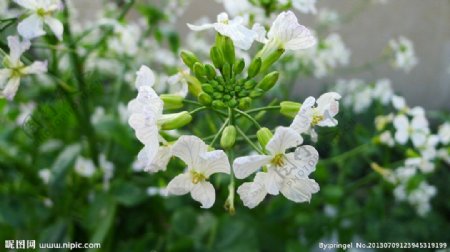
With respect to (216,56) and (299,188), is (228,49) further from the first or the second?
(299,188)

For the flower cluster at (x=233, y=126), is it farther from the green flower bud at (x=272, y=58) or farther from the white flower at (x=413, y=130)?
the white flower at (x=413, y=130)

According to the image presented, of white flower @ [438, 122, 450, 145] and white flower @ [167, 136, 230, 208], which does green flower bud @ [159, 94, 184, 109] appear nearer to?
white flower @ [167, 136, 230, 208]

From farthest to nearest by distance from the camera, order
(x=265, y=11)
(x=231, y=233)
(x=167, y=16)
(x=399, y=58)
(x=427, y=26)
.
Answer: (x=427, y=26) → (x=399, y=58) → (x=167, y=16) → (x=231, y=233) → (x=265, y=11)

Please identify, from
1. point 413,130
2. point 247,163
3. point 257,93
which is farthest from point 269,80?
point 413,130

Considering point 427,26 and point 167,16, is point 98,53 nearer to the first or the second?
point 167,16

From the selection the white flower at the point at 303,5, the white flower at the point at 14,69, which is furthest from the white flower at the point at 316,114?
the white flower at the point at 14,69

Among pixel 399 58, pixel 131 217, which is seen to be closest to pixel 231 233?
pixel 131 217

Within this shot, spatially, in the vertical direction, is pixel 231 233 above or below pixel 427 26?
below
